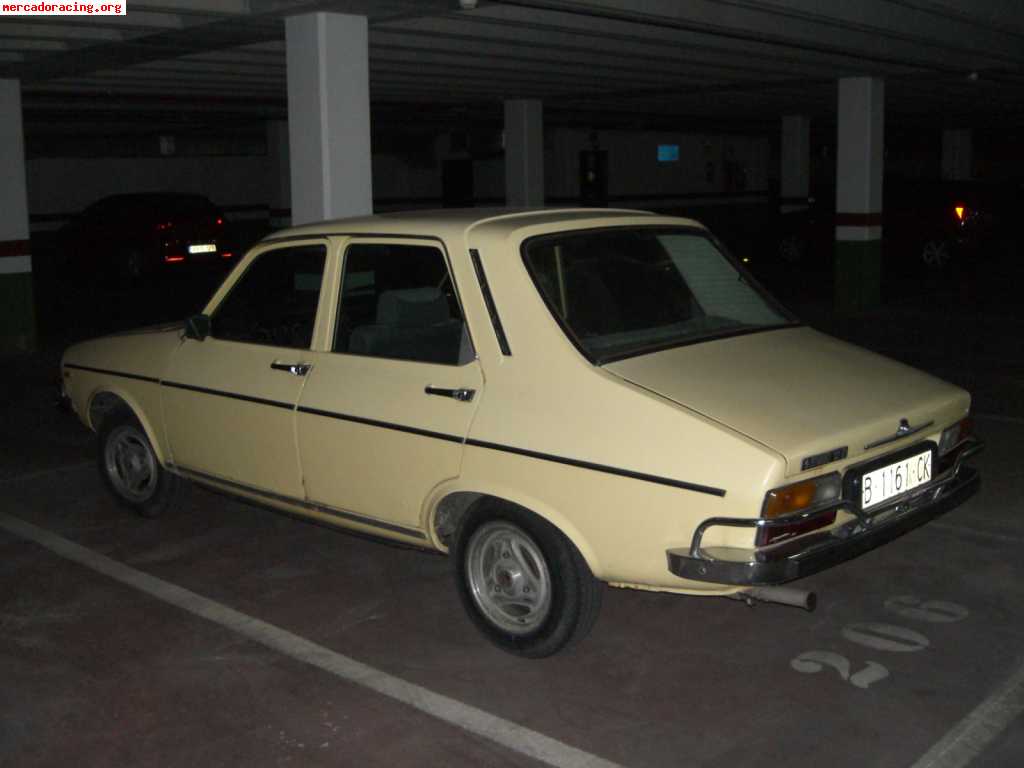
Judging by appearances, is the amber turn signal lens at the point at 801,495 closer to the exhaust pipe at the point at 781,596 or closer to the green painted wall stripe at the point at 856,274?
the exhaust pipe at the point at 781,596

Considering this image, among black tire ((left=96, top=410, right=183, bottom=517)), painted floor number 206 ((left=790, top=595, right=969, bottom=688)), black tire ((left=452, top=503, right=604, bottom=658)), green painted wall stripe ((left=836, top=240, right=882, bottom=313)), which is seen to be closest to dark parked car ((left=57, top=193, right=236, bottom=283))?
green painted wall stripe ((left=836, top=240, right=882, bottom=313))

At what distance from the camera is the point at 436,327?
16.4 ft

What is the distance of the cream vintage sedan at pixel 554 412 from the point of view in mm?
4020

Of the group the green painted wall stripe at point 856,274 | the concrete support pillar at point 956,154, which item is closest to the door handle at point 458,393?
the green painted wall stripe at point 856,274

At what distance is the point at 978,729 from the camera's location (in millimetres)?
3924

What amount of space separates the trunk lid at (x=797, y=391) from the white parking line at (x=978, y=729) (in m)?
0.94

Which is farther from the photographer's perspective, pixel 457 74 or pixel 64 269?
pixel 64 269

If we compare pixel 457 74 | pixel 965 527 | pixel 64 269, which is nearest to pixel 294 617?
pixel 965 527

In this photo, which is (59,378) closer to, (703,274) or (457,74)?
(703,274)

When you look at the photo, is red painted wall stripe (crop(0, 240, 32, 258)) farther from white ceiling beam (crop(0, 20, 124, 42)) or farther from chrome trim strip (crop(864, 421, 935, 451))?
chrome trim strip (crop(864, 421, 935, 451))

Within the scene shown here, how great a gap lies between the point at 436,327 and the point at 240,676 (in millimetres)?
1600

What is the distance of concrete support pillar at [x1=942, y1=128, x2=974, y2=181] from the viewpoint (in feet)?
103

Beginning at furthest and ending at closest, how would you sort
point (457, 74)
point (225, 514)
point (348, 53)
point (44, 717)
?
point (457, 74) < point (348, 53) < point (225, 514) < point (44, 717)

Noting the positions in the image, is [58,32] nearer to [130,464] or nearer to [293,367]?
[130,464]
